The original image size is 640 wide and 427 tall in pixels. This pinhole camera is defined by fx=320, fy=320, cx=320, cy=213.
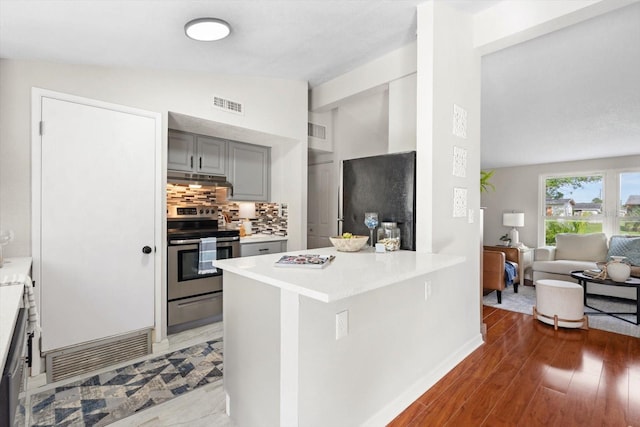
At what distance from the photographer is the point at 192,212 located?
11.9 feet

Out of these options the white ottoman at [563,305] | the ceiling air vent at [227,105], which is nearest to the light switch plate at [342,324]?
the ceiling air vent at [227,105]

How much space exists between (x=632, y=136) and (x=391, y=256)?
4.77 m

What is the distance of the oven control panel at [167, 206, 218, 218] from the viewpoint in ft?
11.6

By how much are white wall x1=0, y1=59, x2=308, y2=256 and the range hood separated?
0.68 meters

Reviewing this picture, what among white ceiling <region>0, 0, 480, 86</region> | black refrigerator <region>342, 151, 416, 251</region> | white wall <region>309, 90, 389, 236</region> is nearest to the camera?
white ceiling <region>0, 0, 480, 86</region>

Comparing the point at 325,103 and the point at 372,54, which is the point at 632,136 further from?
the point at 325,103

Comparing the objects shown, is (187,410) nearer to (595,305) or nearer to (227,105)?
(227,105)

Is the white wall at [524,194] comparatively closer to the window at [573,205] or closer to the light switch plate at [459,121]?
the window at [573,205]

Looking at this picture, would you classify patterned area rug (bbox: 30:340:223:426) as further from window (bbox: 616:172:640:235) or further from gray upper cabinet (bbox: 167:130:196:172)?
window (bbox: 616:172:640:235)

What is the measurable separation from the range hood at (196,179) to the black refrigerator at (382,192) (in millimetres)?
1588

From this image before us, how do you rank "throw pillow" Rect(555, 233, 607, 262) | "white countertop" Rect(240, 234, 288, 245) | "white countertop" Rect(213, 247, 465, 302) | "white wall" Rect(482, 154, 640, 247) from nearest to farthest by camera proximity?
"white countertop" Rect(213, 247, 465, 302) < "white countertop" Rect(240, 234, 288, 245) < "throw pillow" Rect(555, 233, 607, 262) < "white wall" Rect(482, 154, 640, 247)

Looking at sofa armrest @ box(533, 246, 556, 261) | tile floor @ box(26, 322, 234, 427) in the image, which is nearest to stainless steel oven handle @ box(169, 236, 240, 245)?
tile floor @ box(26, 322, 234, 427)

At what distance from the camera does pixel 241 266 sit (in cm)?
159

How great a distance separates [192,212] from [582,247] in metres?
5.93
